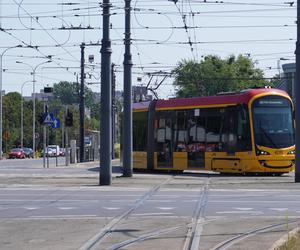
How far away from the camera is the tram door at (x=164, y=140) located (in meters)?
36.2

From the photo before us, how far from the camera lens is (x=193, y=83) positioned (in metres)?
88.8

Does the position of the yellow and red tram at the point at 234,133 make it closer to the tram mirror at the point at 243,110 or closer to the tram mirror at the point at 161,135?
the tram mirror at the point at 243,110

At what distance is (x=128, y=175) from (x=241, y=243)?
19903 millimetres

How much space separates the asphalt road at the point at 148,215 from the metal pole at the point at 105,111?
673mm

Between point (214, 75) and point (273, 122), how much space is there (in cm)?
5671

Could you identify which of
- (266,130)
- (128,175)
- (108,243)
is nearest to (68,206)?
(108,243)

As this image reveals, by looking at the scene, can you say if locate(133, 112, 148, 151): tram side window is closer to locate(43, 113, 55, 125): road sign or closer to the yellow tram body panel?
the yellow tram body panel

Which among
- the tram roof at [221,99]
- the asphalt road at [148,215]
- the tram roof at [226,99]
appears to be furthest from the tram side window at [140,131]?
the asphalt road at [148,215]

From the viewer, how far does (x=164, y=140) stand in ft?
120

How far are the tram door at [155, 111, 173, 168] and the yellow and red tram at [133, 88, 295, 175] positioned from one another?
0.16ft

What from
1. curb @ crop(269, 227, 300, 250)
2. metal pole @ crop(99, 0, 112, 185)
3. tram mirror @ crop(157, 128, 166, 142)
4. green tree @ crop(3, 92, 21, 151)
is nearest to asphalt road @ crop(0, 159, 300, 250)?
curb @ crop(269, 227, 300, 250)

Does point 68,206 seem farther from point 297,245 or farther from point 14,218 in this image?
point 297,245

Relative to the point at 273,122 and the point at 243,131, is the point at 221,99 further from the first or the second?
the point at 273,122

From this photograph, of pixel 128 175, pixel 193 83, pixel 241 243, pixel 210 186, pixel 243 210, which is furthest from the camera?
pixel 193 83
